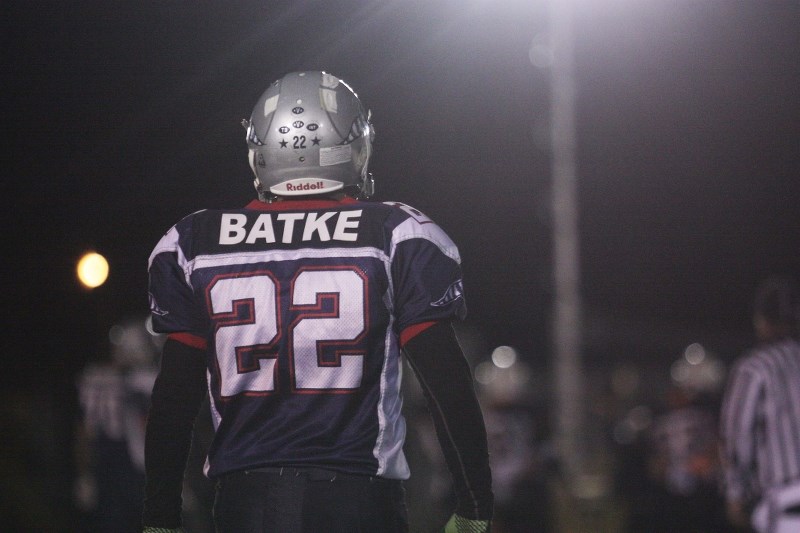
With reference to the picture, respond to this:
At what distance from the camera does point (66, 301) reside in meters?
11.5

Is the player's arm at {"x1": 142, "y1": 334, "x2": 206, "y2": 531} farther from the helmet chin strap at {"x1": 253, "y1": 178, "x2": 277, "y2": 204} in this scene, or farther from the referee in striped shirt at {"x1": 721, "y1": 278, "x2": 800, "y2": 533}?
the referee in striped shirt at {"x1": 721, "y1": 278, "x2": 800, "y2": 533}

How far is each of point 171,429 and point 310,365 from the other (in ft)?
1.64

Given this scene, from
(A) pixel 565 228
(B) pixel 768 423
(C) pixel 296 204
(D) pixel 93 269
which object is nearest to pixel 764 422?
(B) pixel 768 423

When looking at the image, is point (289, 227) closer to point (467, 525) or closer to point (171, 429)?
point (171, 429)

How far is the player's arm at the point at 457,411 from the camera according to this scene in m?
3.24

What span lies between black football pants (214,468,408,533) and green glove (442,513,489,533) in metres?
0.20

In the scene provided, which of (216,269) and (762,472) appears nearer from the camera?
(216,269)

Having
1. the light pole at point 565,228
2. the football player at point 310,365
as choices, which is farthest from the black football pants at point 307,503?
the light pole at point 565,228

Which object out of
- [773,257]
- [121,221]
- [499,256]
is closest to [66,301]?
[121,221]

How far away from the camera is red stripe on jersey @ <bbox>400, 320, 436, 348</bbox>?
325cm

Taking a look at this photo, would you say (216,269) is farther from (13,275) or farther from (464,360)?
(13,275)

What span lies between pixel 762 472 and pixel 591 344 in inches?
1797

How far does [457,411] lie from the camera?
10.6 ft

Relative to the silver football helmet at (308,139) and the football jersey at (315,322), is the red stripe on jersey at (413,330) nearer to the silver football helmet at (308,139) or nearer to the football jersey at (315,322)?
the football jersey at (315,322)
